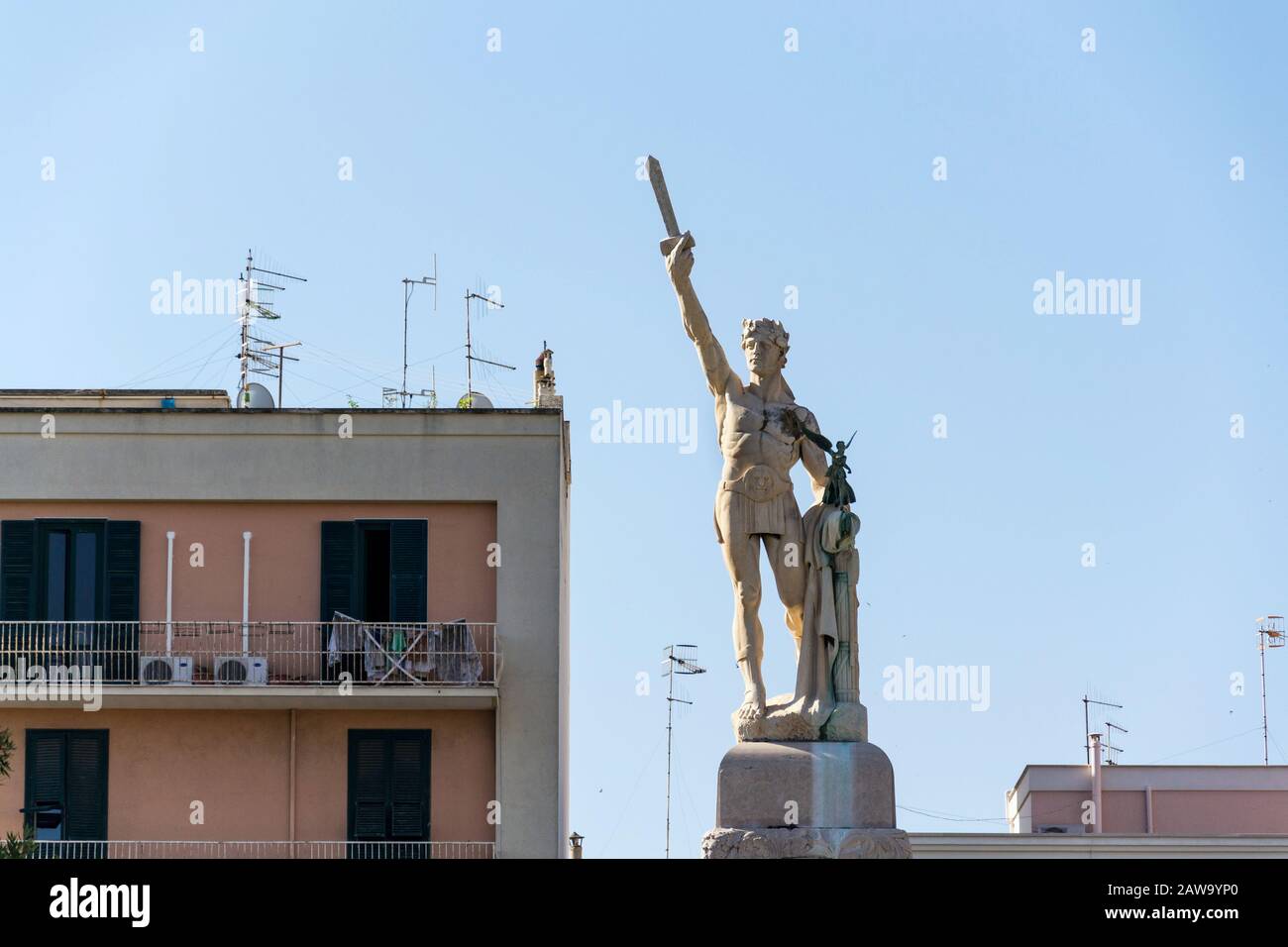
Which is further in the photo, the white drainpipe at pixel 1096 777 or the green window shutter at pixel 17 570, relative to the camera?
the white drainpipe at pixel 1096 777

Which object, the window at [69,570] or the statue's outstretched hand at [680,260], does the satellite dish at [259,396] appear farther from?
the statue's outstretched hand at [680,260]

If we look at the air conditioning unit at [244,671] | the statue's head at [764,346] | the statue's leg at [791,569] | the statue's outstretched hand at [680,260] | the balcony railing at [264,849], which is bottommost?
the balcony railing at [264,849]

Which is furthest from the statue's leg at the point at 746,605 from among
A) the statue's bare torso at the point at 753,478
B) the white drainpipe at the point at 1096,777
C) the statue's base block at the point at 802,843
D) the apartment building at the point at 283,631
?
the white drainpipe at the point at 1096,777

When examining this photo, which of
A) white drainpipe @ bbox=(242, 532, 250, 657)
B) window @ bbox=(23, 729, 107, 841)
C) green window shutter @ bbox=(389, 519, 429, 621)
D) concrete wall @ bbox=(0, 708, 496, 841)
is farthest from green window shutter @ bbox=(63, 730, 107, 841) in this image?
green window shutter @ bbox=(389, 519, 429, 621)

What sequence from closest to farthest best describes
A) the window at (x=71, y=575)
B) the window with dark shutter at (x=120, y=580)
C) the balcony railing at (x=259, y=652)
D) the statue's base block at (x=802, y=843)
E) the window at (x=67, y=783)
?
the statue's base block at (x=802, y=843) < the window at (x=67, y=783) < the balcony railing at (x=259, y=652) < the window with dark shutter at (x=120, y=580) < the window at (x=71, y=575)

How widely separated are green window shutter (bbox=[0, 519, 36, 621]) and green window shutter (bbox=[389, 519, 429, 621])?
4.43m

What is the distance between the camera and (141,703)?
107ft

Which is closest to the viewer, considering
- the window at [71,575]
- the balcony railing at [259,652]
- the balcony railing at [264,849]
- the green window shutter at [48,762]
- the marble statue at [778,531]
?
the marble statue at [778,531]

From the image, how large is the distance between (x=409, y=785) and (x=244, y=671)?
2428mm

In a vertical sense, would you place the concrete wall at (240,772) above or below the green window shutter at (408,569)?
below

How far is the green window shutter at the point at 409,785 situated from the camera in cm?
3281

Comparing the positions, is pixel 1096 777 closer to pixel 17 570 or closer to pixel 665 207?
pixel 17 570

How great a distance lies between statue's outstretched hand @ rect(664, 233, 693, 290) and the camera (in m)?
20.4
